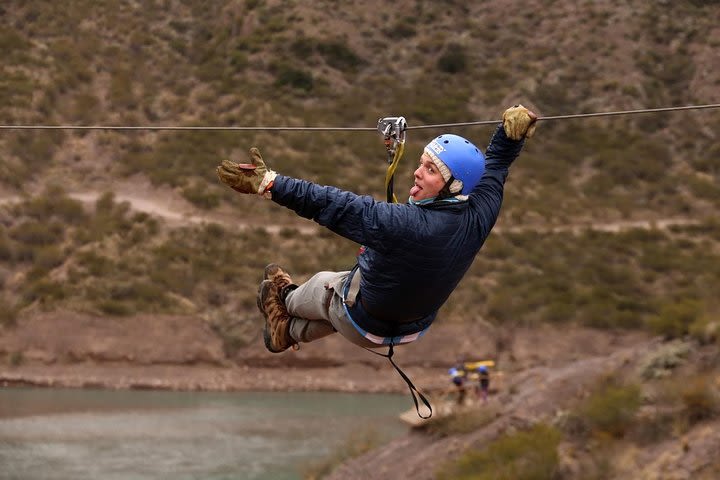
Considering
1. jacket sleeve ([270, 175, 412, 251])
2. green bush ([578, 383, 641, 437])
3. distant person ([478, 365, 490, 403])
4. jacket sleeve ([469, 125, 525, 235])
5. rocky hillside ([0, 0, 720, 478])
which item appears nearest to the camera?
jacket sleeve ([270, 175, 412, 251])

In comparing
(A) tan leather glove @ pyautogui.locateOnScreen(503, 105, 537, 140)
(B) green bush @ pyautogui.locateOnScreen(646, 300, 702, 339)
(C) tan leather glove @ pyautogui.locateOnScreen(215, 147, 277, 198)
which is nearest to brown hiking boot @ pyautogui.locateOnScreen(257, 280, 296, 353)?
(C) tan leather glove @ pyautogui.locateOnScreen(215, 147, 277, 198)

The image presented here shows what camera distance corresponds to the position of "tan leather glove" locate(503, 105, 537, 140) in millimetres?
5586

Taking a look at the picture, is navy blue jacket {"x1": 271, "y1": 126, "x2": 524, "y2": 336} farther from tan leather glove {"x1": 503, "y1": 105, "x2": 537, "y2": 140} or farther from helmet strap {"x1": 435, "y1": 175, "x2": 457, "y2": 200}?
tan leather glove {"x1": 503, "y1": 105, "x2": 537, "y2": 140}

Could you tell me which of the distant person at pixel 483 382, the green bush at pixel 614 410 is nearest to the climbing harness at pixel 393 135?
the green bush at pixel 614 410

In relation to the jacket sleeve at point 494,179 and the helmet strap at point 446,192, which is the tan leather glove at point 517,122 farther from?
the helmet strap at point 446,192

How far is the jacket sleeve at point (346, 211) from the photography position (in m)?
4.87

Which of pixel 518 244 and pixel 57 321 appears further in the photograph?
pixel 518 244

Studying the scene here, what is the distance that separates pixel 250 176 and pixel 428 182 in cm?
82

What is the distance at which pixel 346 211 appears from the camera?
488 centimetres

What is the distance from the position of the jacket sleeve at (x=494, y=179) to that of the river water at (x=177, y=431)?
620 inches

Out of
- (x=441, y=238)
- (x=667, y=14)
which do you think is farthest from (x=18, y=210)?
(x=441, y=238)

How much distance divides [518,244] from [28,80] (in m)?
18.6

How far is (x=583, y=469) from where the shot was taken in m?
14.3

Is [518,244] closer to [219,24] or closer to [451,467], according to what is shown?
[219,24]
